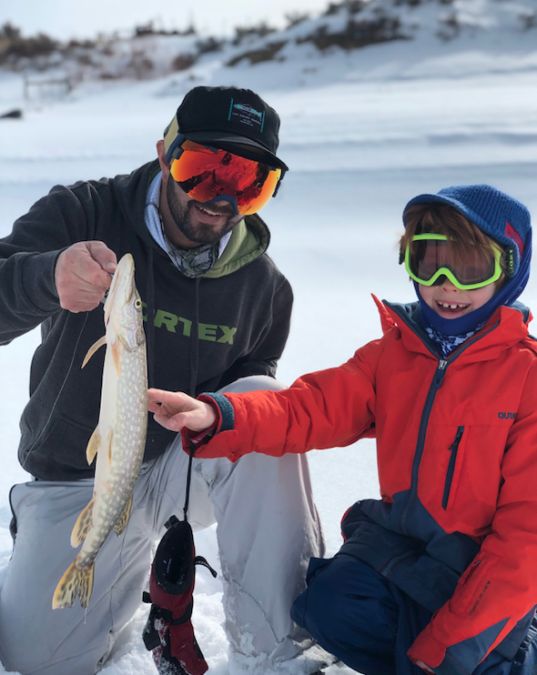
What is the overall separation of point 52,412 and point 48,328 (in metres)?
0.34

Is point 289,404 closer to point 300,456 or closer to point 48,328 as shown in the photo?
point 300,456

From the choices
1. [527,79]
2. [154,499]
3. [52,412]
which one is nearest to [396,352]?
[154,499]

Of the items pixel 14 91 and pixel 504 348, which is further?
pixel 14 91

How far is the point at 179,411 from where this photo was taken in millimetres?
1682

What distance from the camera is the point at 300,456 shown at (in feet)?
6.36

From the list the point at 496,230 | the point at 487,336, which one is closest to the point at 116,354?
the point at 487,336

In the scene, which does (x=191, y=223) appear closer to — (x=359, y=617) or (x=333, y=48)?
(x=359, y=617)

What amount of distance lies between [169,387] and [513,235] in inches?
49.5

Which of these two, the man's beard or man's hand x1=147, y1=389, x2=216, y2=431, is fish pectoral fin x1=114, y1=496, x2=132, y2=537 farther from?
the man's beard

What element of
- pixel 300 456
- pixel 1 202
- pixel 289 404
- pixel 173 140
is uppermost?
pixel 173 140

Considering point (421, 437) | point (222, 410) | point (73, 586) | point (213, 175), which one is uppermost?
point (213, 175)

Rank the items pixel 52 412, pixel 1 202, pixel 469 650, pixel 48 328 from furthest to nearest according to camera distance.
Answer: pixel 1 202, pixel 48 328, pixel 52 412, pixel 469 650

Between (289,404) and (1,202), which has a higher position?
(289,404)

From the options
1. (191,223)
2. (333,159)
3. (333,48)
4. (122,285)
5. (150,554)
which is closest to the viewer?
(122,285)
